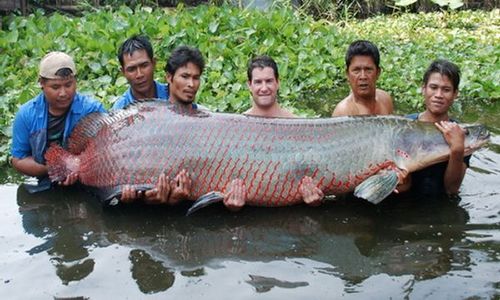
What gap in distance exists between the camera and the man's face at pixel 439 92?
14.6 feet

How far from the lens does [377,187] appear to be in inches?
159

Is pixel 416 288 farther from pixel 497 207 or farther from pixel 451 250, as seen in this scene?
pixel 497 207

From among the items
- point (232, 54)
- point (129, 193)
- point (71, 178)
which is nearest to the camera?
point (129, 193)

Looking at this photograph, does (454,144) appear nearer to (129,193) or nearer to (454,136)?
(454,136)

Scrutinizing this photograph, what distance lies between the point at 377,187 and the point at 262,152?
793mm

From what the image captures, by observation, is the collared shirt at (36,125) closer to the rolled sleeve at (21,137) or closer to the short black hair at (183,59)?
the rolled sleeve at (21,137)

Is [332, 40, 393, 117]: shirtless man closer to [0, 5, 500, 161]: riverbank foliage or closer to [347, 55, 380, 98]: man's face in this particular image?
[347, 55, 380, 98]: man's face

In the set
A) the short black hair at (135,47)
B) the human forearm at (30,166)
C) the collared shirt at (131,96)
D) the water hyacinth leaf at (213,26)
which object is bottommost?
the human forearm at (30,166)

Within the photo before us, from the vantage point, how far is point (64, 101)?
4.53m

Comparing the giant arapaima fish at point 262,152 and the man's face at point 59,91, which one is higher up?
the man's face at point 59,91

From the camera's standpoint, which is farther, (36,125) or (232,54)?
(232,54)

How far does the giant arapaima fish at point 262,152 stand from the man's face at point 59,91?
0.44 m

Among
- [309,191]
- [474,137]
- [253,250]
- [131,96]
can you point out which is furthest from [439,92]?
[131,96]

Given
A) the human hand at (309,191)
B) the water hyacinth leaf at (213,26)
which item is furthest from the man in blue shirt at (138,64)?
the water hyacinth leaf at (213,26)
